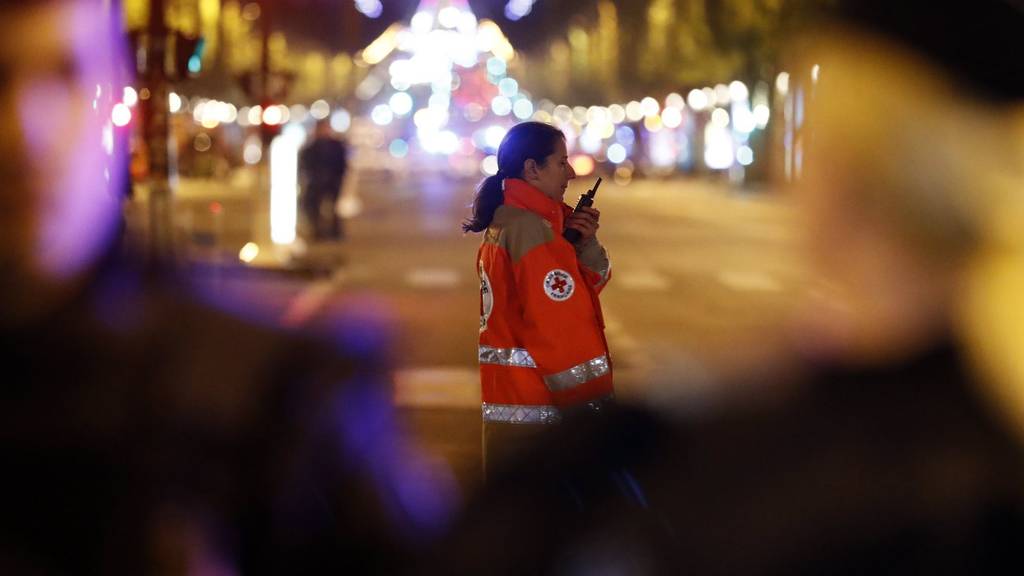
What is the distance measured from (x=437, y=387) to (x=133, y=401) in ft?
7.21

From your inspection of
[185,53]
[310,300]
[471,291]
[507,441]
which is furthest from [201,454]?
[471,291]

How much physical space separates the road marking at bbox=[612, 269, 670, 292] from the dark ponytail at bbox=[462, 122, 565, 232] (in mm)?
16313

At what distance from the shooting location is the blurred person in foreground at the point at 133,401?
7.89 meters

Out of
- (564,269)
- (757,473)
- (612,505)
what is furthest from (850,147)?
(564,269)

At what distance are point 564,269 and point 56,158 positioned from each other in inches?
543

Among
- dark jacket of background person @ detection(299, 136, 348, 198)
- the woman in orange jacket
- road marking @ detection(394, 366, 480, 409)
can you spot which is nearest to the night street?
road marking @ detection(394, 366, 480, 409)

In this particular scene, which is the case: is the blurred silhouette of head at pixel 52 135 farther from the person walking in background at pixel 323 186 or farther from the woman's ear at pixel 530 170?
the woman's ear at pixel 530 170

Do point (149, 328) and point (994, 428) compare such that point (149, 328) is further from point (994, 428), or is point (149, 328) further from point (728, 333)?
point (994, 428)

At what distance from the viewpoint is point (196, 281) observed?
21.5 m

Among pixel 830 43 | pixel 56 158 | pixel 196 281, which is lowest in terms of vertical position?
pixel 196 281

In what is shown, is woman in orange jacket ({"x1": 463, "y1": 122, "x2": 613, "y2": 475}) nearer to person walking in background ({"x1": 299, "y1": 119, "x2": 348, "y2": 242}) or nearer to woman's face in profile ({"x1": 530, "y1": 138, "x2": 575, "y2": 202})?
woman's face in profile ({"x1": 530, "y1": 138, "x2": 575, "y2": 202})

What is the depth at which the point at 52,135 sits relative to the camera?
58.1 ft

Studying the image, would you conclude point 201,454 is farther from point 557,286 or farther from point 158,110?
point 158,110

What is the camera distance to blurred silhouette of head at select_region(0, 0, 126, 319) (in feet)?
53.4
